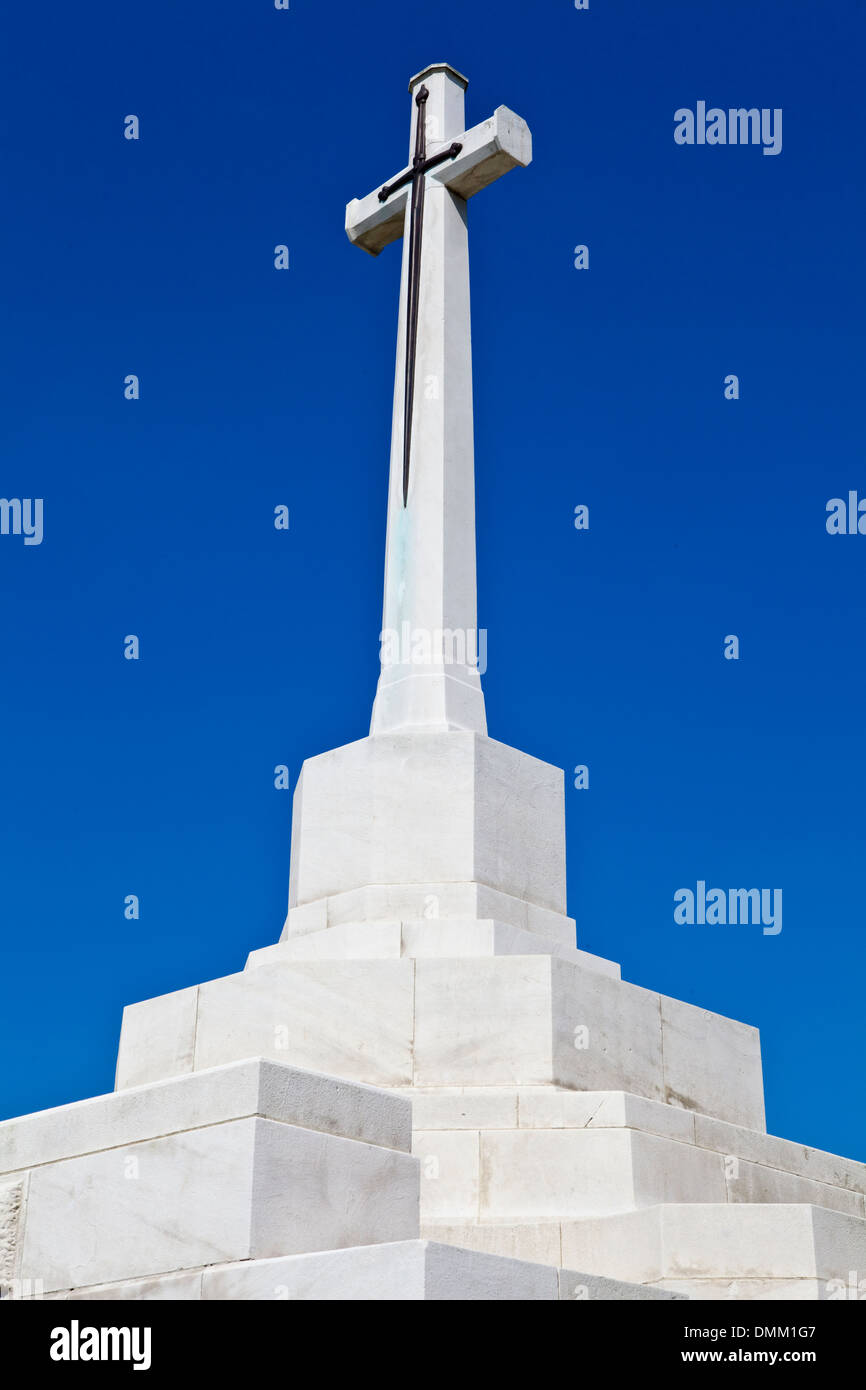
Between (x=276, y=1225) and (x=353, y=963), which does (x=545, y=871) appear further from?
(x=276, y=1225)

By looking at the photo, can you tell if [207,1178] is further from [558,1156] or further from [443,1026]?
[443,1026]

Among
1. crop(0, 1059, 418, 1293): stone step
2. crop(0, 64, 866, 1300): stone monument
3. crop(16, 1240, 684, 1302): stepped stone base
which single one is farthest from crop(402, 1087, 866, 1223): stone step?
crop(16, 1240, 684, 1302): stepped stone base

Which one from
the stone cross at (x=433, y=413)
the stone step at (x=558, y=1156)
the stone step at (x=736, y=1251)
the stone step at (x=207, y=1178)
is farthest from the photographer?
the stone cross at (x=433, y=413)

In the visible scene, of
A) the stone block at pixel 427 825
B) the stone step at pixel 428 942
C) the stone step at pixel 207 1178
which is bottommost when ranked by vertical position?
the stone step at pixel 207 1178

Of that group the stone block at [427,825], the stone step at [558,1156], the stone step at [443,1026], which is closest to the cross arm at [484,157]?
the stone block at [427,825]

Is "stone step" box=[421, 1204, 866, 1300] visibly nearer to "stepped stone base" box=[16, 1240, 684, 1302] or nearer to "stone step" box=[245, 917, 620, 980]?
"stepped stone base" box=[16, 1240, 684, 1302]

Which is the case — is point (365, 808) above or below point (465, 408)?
below

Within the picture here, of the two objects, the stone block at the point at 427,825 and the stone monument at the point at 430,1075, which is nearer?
the stone monument at the point at 430,1075

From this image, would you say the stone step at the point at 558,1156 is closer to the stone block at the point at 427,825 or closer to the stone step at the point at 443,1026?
the stone step at the point at 443,1026

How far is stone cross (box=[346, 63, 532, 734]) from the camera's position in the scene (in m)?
11.4

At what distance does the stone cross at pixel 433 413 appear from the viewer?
37.3ft
